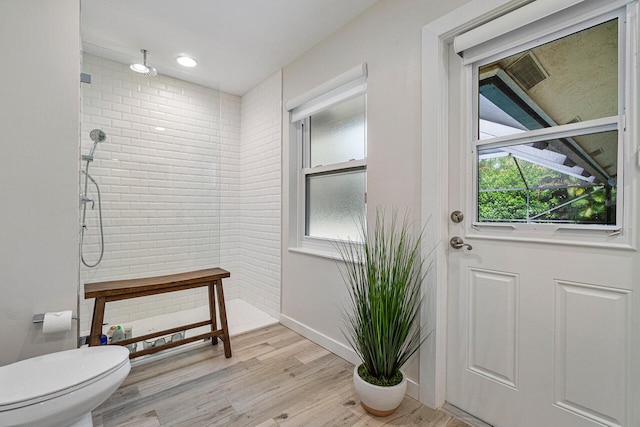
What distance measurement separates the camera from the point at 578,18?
1.18 metres

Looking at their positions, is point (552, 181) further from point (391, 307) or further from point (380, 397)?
point (380, 397)

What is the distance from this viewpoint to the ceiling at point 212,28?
6.20ft

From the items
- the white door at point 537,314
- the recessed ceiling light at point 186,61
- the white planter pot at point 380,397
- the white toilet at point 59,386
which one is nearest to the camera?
the white toilet at point 59,386

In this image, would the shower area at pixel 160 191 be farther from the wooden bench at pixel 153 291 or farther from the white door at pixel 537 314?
the white door at pixel 537 314

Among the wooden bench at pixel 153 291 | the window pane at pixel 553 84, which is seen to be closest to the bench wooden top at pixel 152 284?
the wooden bench at pixel 153 291

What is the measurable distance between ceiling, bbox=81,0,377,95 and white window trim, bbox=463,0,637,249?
1.06 m

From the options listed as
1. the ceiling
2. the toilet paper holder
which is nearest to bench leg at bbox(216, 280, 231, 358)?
the toilet paper holder

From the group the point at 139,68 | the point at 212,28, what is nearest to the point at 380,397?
the point at 212,28

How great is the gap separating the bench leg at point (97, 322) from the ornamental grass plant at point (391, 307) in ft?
5.13

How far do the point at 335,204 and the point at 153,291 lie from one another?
1.46 meters

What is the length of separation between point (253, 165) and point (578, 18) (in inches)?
107

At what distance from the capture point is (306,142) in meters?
2.67

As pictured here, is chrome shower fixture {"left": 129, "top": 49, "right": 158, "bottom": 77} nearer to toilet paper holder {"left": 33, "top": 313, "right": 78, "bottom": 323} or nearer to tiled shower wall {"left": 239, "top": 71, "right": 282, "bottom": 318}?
tiled shower wall {"left": 239, "top": 71, "right": 282, "bottom": 318}

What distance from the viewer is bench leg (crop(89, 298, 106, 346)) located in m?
1.75
